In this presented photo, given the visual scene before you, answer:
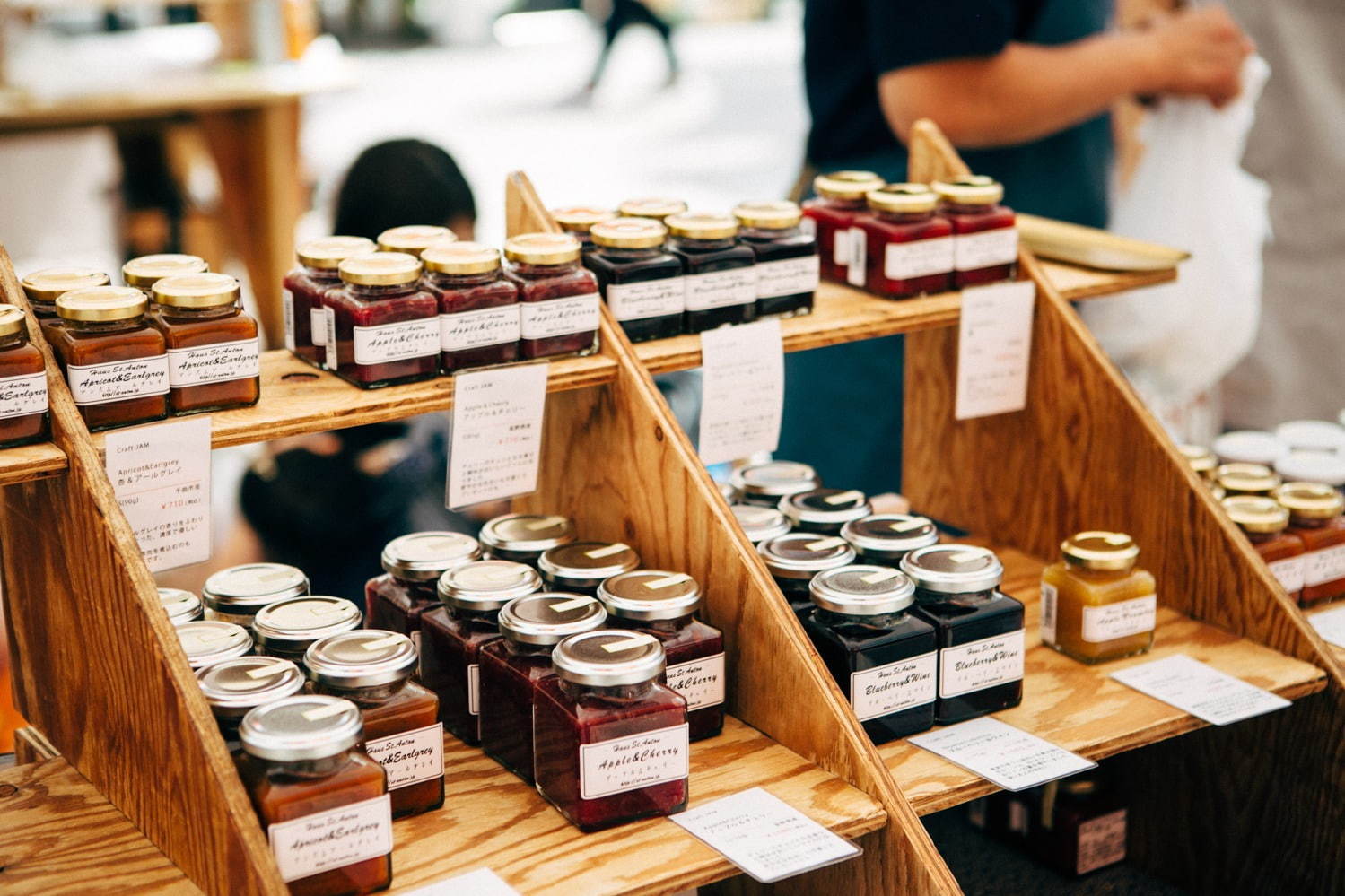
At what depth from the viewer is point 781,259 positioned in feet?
5.12

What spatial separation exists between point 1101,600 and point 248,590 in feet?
2.93

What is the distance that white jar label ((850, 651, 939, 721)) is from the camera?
1.39 meters

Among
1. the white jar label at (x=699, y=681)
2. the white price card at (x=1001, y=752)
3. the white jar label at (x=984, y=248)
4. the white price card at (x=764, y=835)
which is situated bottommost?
the white price card at (x=1001, y=752)

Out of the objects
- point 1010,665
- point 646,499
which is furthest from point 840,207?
point 1010,665

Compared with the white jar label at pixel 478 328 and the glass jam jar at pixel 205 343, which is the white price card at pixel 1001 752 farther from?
the glass jam jar at pixel 205 343

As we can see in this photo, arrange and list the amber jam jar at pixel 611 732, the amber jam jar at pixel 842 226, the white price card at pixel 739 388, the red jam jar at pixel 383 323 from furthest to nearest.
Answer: the amber jam jar at pixel 842 226 → the white price card at pixel 739 388 → the red jam jar at pixel 383 323 → the amber jam jar at pixel 611 732

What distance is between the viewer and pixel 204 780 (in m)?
1.08

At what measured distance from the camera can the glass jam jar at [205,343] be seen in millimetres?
1236

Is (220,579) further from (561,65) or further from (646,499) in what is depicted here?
(561,65)

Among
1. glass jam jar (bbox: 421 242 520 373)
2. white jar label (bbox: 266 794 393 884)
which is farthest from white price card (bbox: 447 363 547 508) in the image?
white jar label (bbox: 266 794 393 884)

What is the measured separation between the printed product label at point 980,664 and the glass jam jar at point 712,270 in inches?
16.4

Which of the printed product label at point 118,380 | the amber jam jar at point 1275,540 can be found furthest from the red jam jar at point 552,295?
the amber jam jar at point 1275,540

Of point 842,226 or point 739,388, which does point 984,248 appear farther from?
point 739,388

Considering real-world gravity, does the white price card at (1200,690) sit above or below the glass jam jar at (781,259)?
below
